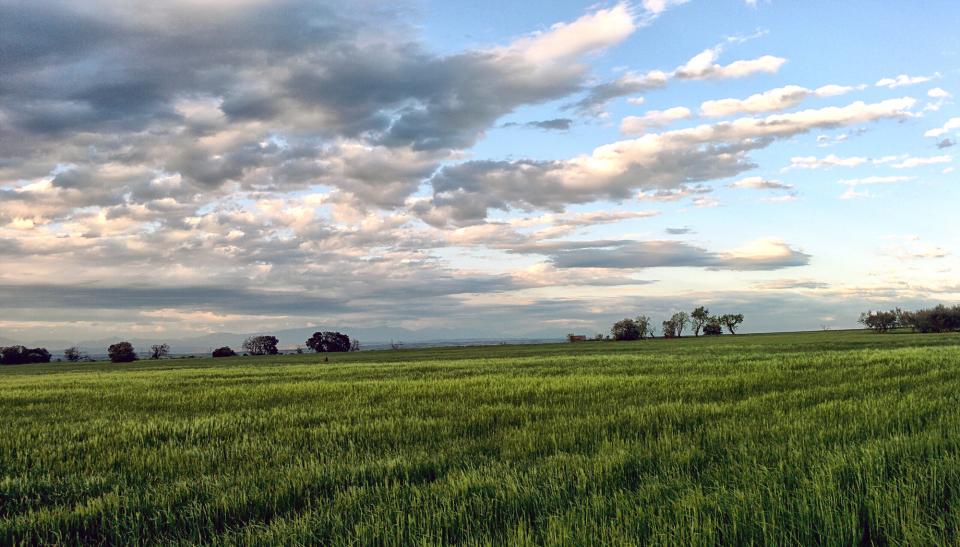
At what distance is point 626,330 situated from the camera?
14162 centimetres

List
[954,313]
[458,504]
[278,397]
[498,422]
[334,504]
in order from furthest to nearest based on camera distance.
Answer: [954,313]
[278,397]
[498,422]
[334,504]
[458,504]

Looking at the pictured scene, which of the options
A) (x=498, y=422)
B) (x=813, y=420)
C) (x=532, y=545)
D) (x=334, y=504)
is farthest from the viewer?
(x=498, y=422)

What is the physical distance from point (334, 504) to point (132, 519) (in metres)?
1.79

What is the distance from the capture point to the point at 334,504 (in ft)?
17.4

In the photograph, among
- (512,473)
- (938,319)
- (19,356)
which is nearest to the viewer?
(512,473)

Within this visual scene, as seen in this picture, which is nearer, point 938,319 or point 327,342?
point 938,319

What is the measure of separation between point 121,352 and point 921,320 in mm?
159071

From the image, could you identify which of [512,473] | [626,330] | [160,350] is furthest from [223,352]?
[512,473]

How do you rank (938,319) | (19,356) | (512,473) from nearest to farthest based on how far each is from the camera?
1. (512,473)
2. (938,319)
3. (19,356)

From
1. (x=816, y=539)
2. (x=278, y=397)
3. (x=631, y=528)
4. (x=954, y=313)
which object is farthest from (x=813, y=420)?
(x=954, y=313)

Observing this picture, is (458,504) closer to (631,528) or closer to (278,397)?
(631,528)

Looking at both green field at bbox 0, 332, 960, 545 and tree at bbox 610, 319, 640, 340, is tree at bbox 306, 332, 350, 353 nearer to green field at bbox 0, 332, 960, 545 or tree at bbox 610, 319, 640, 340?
tree at bbox 610, 319, 640, 340

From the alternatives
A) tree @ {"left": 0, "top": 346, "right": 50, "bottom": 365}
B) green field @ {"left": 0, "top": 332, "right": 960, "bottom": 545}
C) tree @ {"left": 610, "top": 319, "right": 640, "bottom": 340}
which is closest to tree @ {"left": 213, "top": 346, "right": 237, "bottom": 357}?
tree @ {"left": 0, "top": 346, "right": 50, "bottom": 365}

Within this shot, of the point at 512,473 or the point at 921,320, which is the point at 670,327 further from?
the point at 512,473
